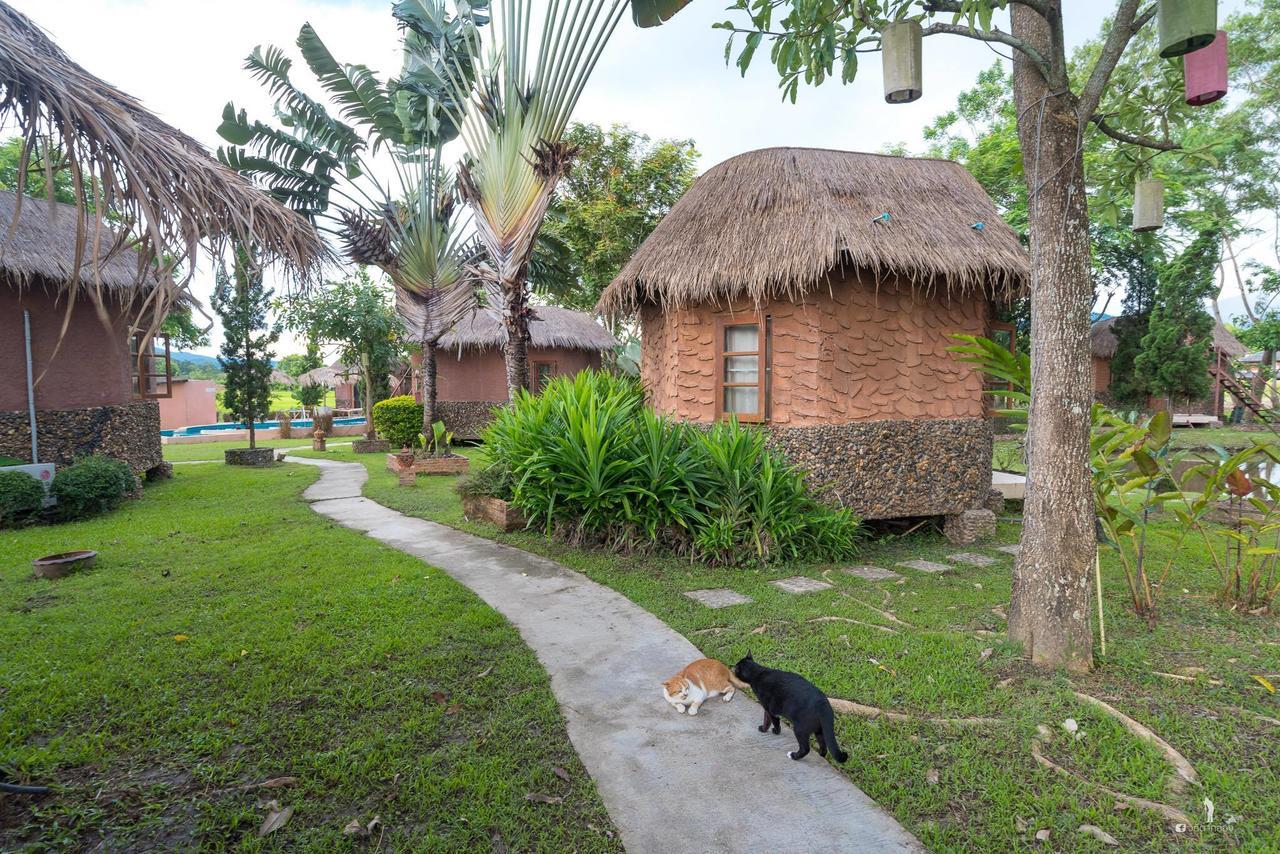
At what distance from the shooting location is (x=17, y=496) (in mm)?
8188

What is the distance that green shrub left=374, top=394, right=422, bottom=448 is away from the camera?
1817 cm

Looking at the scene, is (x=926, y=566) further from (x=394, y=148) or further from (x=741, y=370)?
Result: (x=394, y=148)

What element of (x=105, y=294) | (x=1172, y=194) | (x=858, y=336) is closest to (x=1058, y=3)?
(x=858, y=336)

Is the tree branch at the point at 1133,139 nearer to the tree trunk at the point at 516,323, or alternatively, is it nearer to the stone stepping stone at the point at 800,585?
the stone stepping stone at the point at 800,585

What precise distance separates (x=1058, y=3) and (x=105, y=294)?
42.9ft

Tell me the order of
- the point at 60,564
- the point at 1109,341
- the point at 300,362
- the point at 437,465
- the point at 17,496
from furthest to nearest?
the point at 300,362, the point at 1109,341, the point at 437,465, the point at 17,496, the point at 60,564

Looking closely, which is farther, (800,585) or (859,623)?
(800,585)

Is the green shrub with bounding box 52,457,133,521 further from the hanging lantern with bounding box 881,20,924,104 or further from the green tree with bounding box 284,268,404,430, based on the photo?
the hanging lantern with bounding box 881,20,924,104

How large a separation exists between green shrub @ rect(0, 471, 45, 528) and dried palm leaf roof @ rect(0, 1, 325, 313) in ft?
24.4

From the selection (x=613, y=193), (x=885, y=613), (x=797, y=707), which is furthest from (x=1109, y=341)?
(x=797, y=707)

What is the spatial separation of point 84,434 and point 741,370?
33.5 ft

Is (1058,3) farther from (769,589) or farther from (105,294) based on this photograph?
(105,294)

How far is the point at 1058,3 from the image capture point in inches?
150

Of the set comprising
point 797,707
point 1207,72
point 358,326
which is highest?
point 358,326
